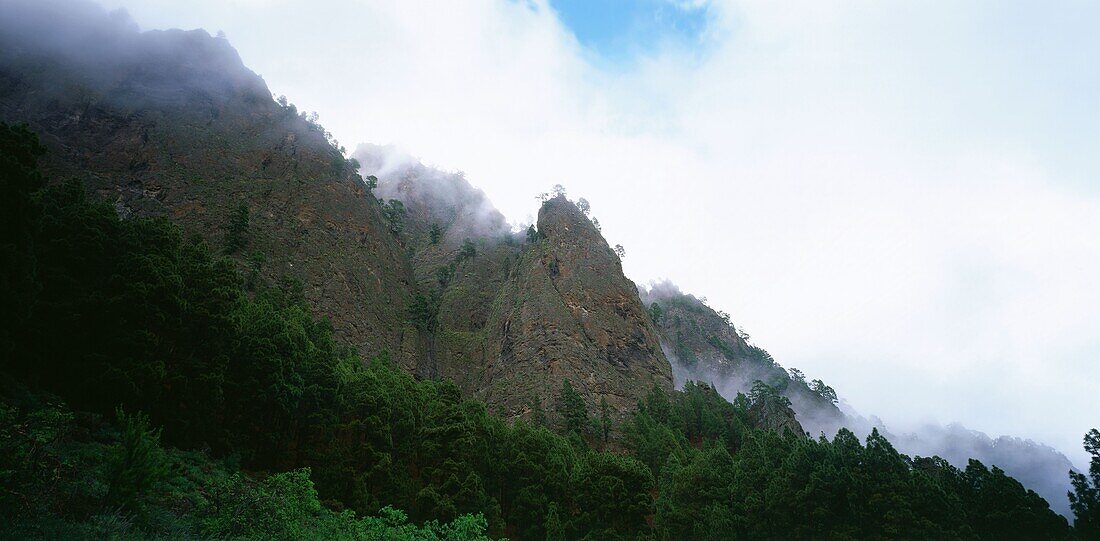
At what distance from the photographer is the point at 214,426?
26203 millimetres

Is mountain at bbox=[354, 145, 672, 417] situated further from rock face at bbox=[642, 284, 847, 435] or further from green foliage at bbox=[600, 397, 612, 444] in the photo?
rock face at bbox=[642, 284, 847, 435]

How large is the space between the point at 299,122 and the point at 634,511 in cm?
8814

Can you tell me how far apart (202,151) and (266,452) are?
60231 millimetres

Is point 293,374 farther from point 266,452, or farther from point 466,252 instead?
point 466,252

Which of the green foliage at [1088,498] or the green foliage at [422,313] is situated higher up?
the green foliage at [422,313]

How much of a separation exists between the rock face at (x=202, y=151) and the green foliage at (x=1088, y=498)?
62279 mm

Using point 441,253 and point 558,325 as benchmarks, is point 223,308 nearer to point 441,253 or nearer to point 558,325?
point 558,325

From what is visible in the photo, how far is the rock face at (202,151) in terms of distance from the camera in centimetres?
6506

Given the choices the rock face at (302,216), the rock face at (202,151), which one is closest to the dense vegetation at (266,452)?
the rock face at (302,216)

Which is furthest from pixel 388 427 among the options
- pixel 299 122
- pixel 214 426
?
pixel 299 122

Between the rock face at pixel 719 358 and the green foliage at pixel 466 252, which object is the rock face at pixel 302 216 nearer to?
the green foliage at pixel 466 252

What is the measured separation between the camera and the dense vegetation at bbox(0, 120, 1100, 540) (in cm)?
1485

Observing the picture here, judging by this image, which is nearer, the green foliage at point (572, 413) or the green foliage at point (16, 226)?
the green foliage at point (16, 226)

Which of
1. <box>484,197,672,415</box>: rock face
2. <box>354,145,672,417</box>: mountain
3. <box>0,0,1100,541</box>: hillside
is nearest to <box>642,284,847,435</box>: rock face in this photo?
<box>484,197,672,415</box>: rock face
